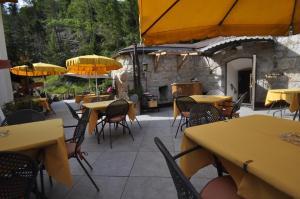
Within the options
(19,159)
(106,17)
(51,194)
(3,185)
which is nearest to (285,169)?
(19,159)

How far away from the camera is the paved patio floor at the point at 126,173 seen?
2598mm

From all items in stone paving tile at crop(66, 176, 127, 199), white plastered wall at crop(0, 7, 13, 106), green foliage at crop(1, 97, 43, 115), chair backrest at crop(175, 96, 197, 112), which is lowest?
stone paving tile at crop(66, 176, 127, 199)

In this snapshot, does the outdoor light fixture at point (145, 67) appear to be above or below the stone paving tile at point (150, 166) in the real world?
above

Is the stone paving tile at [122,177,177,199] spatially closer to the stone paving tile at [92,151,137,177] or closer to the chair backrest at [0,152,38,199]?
the stone paving tile at [92,151,137,177]

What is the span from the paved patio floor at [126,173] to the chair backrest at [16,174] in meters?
1.01

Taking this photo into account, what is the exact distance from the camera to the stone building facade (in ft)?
24.0

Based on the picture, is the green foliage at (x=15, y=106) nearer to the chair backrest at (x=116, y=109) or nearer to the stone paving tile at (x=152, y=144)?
the chair backrest at (x=116, y=109)

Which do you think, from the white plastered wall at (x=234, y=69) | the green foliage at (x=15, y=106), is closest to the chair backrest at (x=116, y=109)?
the green foliage at (x=15, y=106)

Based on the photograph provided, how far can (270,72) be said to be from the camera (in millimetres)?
7633

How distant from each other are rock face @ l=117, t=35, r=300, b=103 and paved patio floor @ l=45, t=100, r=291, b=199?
478 cm

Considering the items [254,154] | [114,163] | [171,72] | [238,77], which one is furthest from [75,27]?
[254,154]

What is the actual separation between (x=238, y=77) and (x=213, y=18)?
25.7ft

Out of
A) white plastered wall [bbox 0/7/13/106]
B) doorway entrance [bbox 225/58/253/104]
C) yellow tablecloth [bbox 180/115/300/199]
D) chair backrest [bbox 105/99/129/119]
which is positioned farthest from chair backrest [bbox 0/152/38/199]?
doorway entrance [bbox 225/58/253/104]

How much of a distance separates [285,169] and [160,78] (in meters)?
8.46
